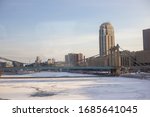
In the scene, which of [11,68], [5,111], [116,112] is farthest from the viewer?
[11,68]

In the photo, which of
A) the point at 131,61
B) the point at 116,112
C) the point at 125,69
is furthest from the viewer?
the point at 131,61

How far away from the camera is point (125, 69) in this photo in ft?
73.7

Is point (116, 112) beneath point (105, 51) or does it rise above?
beneath

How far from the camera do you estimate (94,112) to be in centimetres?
414

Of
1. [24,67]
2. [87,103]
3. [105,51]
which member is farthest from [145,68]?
[87,103]

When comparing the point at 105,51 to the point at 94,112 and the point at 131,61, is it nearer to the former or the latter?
the point at 131,61

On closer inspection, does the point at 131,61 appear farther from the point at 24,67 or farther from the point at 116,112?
the point at 116,112

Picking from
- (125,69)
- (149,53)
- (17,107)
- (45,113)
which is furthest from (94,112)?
(149,53)

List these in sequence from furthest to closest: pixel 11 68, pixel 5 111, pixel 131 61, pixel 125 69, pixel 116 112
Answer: pixel 131 61 → pixel 125 69 → pixel 11 68 → pixel 5 111 → pixel 116 112

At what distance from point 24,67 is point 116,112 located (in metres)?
15.8

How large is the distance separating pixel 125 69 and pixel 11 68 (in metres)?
8.12

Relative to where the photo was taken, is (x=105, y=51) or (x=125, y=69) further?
(x=105, y=51)

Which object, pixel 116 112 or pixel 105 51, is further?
pixel 105 51

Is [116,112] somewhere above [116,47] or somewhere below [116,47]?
below
